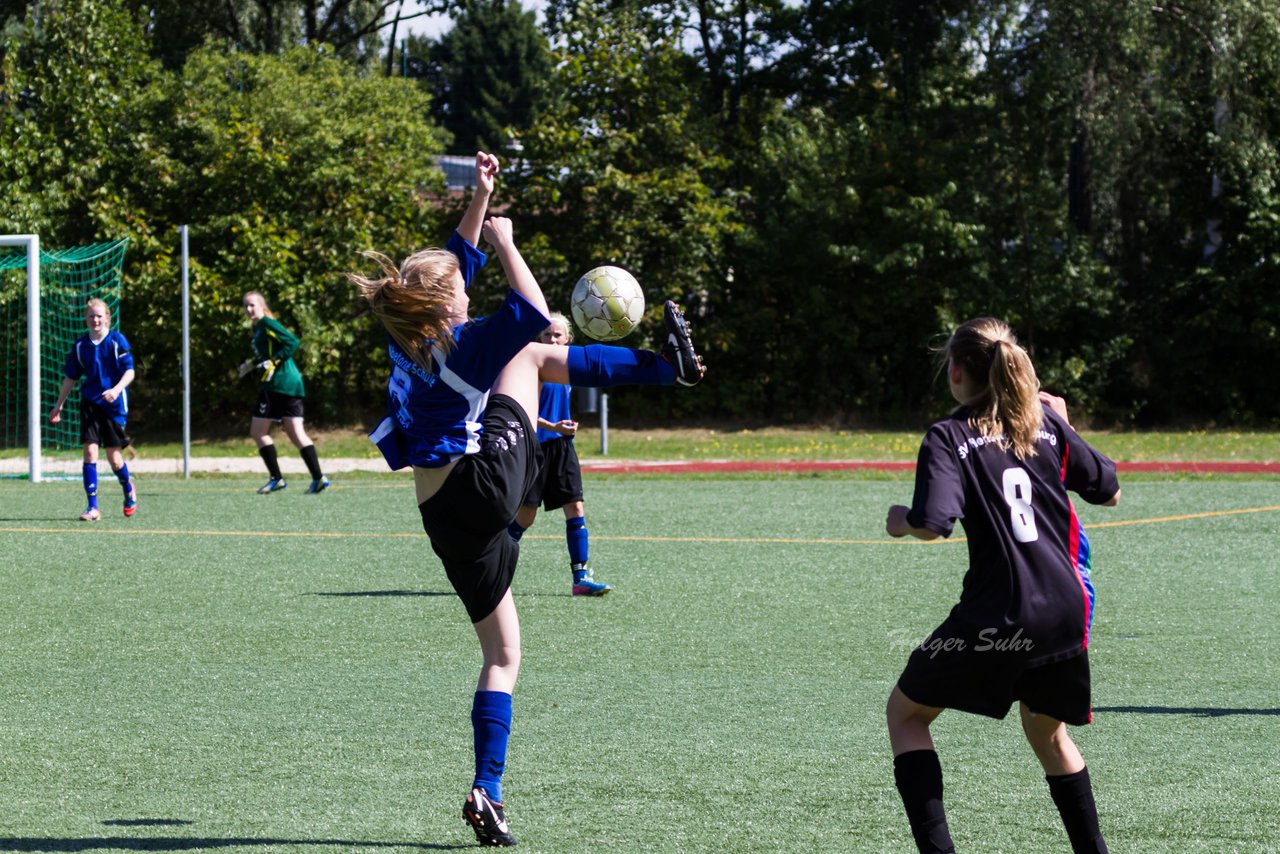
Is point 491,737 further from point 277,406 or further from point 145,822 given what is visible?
point 277,406

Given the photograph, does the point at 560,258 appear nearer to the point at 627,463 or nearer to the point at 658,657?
the point at 627,463

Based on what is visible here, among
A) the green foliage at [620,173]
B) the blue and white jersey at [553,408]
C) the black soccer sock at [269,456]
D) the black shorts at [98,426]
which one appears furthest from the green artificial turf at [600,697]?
the green foliage at [620,173]

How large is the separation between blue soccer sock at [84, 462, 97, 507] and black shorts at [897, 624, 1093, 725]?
10612 mm

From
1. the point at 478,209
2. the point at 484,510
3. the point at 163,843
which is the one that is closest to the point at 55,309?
the point at 478,209

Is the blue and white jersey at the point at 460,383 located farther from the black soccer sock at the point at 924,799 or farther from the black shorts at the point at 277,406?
the black shorts at the point at 277,406

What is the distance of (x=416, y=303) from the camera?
416 cm

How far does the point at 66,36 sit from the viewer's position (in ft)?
83.1

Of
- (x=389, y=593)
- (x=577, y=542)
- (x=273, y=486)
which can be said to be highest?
(x=577, y=542)

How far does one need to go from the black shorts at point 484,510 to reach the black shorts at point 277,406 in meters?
11.0

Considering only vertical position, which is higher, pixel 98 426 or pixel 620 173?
pixel 620 173

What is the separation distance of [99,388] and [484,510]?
31.6 ft

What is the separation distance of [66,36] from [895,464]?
16.6 meters

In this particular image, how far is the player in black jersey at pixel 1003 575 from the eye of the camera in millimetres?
3459

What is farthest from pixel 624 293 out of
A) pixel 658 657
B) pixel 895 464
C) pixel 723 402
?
pixel 723 402
